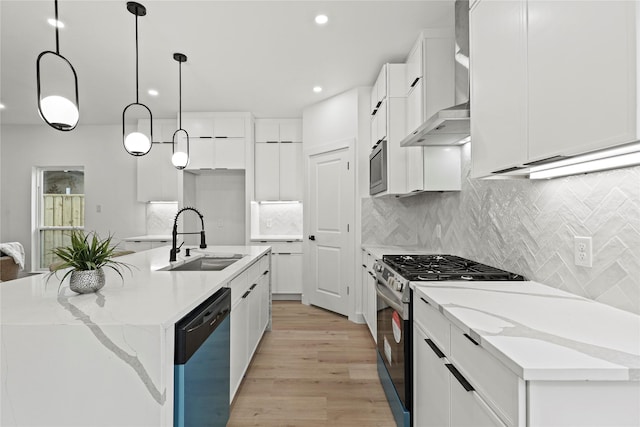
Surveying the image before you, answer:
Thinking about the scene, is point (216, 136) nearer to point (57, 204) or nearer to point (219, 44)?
point (219, 44)

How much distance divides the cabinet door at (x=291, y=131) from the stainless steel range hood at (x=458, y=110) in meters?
3.26

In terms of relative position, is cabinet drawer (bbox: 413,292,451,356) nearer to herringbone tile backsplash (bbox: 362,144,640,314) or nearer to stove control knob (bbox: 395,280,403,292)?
stove control knob (bbox: 395,280,403,292)

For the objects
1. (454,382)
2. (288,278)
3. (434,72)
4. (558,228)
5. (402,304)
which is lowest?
(288,278)

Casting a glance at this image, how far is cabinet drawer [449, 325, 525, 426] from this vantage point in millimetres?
817

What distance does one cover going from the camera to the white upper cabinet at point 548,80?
0.84 m

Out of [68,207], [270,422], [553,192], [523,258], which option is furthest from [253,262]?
[68,207]

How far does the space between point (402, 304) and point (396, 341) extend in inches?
11.6

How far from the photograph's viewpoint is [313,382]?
2.57m

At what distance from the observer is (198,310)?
1511 millimetres

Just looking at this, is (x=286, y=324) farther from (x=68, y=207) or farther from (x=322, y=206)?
(x=68, y=207)

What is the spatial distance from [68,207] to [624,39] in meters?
7.31

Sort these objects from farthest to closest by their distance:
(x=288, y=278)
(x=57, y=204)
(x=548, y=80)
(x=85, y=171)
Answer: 1. (x=57, y=204)
2. (x=85, y=171)
3. (x=288, y=278)
4. (x=548, y=80)

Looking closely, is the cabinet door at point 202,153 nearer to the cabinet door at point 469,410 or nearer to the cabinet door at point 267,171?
the cabinet door at point 267,171

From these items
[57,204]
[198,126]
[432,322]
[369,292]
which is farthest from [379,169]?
[57,204]
